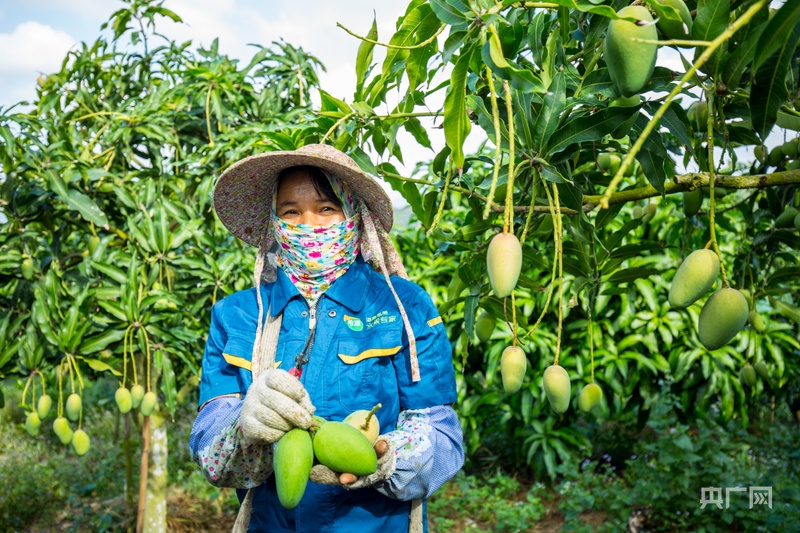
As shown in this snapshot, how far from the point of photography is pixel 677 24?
2.51 feet

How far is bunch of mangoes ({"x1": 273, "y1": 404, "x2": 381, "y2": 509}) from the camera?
0.88 metres

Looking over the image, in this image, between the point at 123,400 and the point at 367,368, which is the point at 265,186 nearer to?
the point at 367,368

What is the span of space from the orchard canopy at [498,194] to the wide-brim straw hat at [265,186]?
0.15 ft

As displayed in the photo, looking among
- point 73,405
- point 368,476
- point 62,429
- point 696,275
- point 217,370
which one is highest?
point 696,275

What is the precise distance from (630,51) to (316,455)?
64 centimetres

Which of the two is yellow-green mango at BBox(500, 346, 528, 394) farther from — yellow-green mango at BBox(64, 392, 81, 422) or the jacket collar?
yellow-green mango at BBox(64, 392, 81, 422)

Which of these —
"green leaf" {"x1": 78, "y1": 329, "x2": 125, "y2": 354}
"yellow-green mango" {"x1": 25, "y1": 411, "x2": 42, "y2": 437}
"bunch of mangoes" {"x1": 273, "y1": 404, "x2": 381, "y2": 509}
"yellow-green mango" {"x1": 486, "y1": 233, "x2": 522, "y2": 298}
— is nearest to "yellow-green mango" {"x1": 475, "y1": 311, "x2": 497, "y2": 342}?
"bunch of mangoes" {"x1": 273, "y1": 404, "x2": 381, "y2": 509}

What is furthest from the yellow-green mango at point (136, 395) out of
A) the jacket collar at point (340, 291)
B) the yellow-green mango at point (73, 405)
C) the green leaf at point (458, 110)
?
the green leaf at point (458, 110)

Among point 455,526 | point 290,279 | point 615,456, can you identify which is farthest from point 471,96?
point 615,456

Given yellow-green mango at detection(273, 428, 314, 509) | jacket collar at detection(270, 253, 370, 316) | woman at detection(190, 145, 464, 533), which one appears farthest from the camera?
jacket collar at detection(270, 253, 370, 316)

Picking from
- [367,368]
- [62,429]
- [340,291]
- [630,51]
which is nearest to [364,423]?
[367,368]

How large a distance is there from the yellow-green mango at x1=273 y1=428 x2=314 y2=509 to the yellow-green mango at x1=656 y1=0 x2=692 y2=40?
0.68 metres

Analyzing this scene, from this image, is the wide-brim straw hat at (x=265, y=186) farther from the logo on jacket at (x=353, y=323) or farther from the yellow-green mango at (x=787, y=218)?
the yellow-green mango at (x=787, y=218)

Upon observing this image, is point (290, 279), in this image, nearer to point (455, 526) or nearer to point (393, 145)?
point (393, 145)
